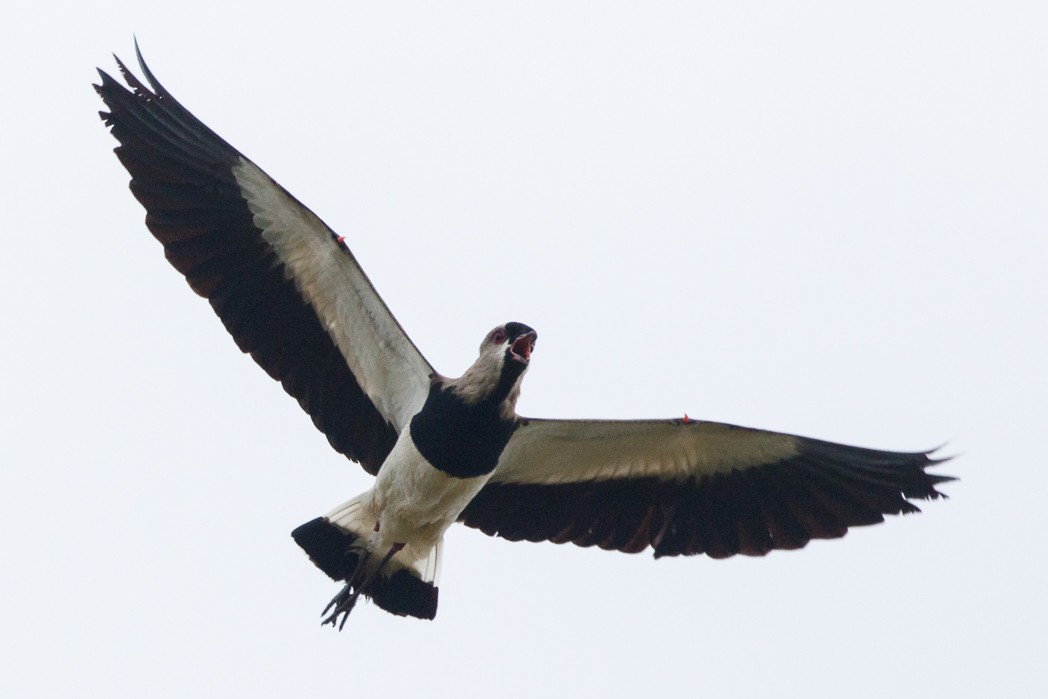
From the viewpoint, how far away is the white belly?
12758mm

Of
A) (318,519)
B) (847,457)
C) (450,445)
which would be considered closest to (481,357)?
(450,445)

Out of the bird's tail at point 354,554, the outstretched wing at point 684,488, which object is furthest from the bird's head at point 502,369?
the bird's tail at point 354,554

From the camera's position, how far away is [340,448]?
43.9 ft

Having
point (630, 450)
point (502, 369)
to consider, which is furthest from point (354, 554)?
point (630, 450)

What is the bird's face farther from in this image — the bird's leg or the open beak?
the bird's leg

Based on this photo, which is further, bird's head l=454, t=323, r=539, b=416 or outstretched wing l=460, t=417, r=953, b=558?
outstretched wing l=460, t=417, r=953, b=558

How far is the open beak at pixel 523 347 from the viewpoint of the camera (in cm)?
1267

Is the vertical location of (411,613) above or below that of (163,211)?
below

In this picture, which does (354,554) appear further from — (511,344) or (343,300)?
(511,344)

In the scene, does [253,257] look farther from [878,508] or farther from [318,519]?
[878,508]

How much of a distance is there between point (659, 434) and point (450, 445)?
4.53 feet

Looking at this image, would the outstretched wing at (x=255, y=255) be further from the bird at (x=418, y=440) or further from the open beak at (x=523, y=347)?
the open beak at (x=523, y=347)

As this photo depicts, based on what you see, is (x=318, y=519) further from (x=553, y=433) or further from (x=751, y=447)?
(x=751, y=447)

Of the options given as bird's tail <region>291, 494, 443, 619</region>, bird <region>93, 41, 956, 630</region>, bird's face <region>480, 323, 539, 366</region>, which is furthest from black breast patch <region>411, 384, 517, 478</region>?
bird's tail <region>291, 494, 443, 619</region>
